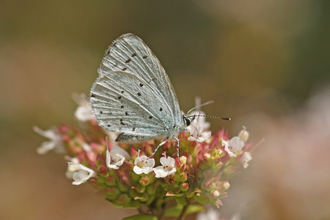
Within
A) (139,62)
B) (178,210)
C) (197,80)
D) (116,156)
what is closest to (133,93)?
(139,62)

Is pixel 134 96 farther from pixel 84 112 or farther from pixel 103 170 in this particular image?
pixel 84 112

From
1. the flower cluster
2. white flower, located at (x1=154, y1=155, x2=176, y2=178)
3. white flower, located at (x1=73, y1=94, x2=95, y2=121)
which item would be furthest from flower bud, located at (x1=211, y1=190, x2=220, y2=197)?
white flower, located at (x1=73, y1=94, x2=95, y2=121)

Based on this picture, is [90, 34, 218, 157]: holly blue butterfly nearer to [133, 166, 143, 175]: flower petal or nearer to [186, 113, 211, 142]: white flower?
[186, 113, 211, 142]: white flower

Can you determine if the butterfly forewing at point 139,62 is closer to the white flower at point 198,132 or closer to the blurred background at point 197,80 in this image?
the white flower at point 198,132

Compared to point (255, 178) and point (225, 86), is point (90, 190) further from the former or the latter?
point (225, 86)

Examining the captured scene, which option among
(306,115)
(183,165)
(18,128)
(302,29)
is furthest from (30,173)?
(302,29)

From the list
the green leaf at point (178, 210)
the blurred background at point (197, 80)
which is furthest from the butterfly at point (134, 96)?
the blurred background at point (197, 80)
